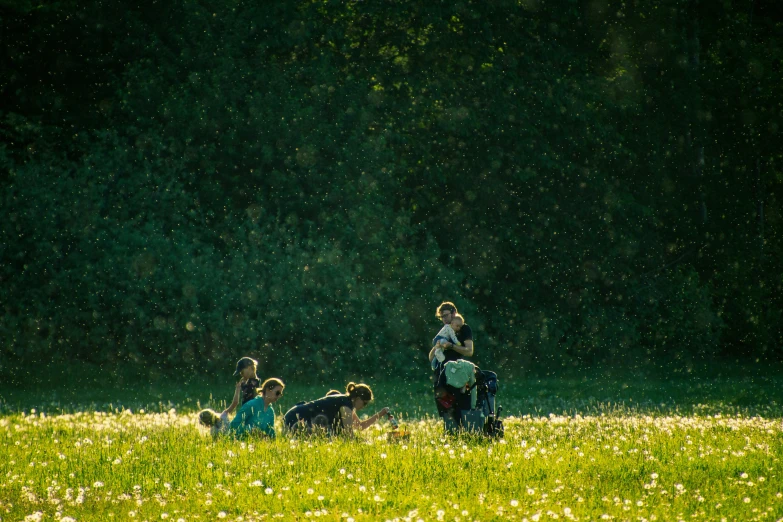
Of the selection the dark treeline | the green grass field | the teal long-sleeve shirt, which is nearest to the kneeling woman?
the teal long-sleeve shirt

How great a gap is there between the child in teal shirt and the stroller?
212cm

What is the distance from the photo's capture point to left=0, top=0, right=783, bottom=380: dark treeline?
23.5 metres

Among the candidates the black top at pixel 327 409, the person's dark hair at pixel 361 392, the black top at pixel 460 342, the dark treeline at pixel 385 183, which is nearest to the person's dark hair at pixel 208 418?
the black top at pixel 327 409

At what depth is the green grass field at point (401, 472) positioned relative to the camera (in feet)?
26.4

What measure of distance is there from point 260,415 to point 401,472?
311cm

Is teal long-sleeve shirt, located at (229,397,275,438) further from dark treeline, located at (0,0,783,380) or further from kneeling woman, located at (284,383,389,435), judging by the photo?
dark treeline, located at (0,0,783,380)

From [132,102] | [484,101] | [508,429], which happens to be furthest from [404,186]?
[508,429]

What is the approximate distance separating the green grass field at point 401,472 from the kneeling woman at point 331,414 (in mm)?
417

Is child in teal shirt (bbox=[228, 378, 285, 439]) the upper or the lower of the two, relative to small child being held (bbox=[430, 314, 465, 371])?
lower

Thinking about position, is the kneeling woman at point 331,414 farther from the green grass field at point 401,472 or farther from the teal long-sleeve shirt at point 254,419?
the green grass field at point 401,472

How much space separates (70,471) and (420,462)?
11.9 ft

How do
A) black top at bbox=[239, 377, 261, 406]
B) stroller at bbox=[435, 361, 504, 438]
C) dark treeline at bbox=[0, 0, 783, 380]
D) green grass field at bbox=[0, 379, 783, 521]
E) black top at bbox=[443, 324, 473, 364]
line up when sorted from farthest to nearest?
dark treeline at bbox=[0, 0, 783, 380], black top at bbox=[239, 377, 261, 406], black top at bbox=[443, 324, 473, 364], stroller at bbox=[435, 361, 504, 438], green grass field at bbox=[0, 379, 783, 521]

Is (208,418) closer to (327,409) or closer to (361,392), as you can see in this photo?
(327,409)

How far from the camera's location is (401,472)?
9.38m
